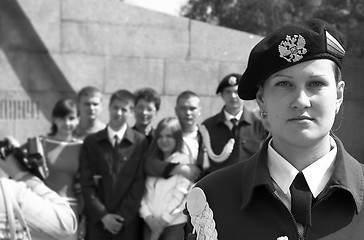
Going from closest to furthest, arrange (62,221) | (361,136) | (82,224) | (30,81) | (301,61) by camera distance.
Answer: (301,61), (361,136), (62,221), (82,224), (30,81)

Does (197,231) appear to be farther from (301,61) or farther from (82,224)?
(82,224)

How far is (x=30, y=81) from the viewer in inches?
326

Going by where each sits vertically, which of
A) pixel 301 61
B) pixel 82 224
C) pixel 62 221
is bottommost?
pixel 82 224

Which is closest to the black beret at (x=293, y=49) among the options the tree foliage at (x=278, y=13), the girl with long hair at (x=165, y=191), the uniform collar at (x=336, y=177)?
the uniform collar at (x=336, y=177)

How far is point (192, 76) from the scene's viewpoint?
831cm

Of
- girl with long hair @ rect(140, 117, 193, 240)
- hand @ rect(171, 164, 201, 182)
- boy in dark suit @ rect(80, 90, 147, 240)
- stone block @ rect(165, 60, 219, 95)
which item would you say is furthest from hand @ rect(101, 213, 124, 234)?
stone block @ rect(165, 60, 219, 95)

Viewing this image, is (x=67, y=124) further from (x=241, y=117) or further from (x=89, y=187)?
(x=241, y=117)

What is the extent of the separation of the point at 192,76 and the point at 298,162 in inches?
237

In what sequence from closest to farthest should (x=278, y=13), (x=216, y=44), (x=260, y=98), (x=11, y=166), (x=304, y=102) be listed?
(x=304, y=102)
(x=260, y=98)
(x=11, y=166)
(x=216, y=44)
(x=278, y=13)

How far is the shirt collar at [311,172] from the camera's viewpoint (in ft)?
7.53

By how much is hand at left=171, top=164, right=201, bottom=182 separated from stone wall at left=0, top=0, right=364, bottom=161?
2246mm

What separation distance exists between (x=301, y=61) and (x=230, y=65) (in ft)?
20.0

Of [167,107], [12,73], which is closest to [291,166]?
[167,107]

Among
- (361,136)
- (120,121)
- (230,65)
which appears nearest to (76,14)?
(230,65)
